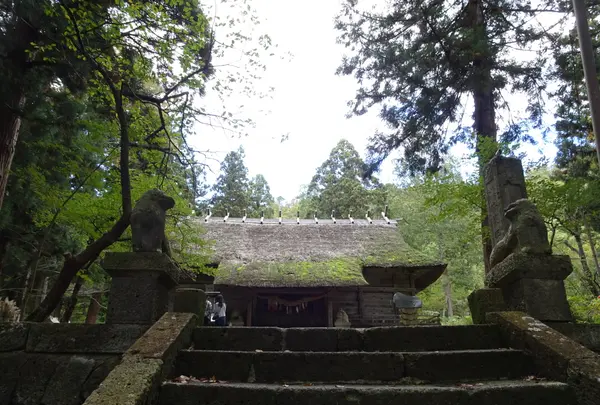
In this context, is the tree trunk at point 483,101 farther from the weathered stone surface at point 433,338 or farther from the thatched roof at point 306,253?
the weathered stone surface at point 433,338

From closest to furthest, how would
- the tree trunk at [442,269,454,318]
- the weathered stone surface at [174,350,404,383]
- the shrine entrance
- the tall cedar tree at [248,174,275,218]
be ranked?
the weathered stone surface at [174,350,404,383], the shrine entrance, the tree trunk at [442,269,454,318], the tall cedar tree at [248,174,275,218]

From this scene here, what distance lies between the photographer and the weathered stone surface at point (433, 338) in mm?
3703

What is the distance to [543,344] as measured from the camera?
10.3 ft

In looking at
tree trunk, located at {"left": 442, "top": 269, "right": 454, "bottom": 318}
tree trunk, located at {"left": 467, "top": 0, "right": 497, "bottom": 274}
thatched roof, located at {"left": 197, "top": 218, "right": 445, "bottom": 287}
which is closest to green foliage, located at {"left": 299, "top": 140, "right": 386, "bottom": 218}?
tree trunk, located at {"left": 442, "top": 269, "right": 454, "bottom": 318}

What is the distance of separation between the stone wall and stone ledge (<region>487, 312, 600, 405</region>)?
3307 mm

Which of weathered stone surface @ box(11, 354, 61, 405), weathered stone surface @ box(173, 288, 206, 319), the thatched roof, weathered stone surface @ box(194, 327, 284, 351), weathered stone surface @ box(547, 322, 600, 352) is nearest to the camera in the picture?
weathered stone surface @ box(11, 354, 61, 405)

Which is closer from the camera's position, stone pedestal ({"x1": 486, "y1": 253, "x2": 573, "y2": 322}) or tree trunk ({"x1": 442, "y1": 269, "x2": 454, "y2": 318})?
stone pedestal ({"x1": 486, "y1": 253, "x2": 573, "y2": 322})

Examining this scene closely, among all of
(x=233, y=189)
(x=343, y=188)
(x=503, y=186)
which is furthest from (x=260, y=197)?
(x=503, y=186)

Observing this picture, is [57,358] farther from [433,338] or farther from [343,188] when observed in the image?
[343,188]

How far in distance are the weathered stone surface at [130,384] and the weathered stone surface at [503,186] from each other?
13.9ft

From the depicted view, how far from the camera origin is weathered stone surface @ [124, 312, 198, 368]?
9.80ft

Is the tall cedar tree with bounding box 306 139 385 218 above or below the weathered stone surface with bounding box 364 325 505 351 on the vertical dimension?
above

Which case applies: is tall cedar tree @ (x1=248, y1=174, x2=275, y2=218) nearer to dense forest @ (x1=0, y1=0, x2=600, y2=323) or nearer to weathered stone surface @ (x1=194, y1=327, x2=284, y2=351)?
dense forest @ (x1=0, y1=0, x2=600, y2=323)

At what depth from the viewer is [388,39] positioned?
12102mm
